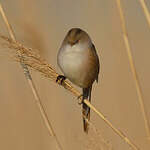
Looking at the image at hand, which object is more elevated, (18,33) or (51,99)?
(18,33)

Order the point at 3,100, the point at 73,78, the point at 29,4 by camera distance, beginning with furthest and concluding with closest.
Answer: the point at 3,100 → the point at 29,4 → the point at 73,78

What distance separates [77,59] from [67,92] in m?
0.68

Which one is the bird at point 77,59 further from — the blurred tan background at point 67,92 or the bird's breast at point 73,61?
the blurred tan background at point 67,92

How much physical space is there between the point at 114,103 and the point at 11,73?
1.57 feet

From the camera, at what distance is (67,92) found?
6.87 feet

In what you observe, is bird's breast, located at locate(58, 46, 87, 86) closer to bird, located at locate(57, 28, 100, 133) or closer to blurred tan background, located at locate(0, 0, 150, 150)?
bird, located at locate(57, 28, 100, 133)

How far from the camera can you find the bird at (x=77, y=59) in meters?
1.44

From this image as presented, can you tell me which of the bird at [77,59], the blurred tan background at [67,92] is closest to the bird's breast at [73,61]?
the bird at [77,59]

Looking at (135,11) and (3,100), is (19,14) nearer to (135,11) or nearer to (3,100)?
(3,100)

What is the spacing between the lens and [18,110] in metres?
2.00

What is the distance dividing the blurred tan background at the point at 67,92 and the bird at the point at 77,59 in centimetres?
46

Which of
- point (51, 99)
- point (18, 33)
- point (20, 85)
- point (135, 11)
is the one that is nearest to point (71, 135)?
point (51, 99)

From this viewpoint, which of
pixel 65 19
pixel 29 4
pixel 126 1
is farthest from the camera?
pixel 126 1

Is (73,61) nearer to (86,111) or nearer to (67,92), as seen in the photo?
(86,111)
